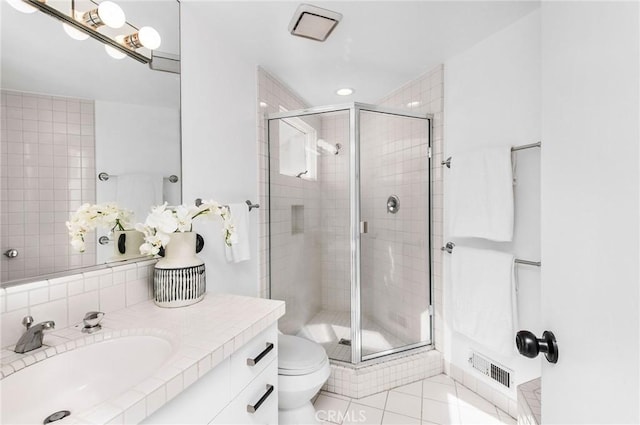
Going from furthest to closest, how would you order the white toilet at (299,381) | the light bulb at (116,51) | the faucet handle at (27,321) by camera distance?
1. the white toilet at (299,381)
2. the light bulb at (116,51)
3. the faucet handle at (27,321)

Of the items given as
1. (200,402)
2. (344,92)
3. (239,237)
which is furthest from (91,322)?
(344,92)

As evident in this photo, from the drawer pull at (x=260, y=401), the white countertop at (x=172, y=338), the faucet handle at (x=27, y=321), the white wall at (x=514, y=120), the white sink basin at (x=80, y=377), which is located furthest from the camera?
Result: the white wall at (x=514, y=120)

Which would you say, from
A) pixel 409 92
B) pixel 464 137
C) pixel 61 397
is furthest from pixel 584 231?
pixel 409 92

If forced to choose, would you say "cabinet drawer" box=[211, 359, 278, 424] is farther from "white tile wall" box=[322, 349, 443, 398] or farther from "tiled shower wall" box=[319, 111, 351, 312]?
"tiled shower wall" box=[319, 111, 351, 312]

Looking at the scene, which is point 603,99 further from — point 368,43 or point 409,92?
point 409,92

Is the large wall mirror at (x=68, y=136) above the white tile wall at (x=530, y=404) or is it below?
above

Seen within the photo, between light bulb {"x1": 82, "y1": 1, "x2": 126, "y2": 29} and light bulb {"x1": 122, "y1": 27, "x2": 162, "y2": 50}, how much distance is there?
0.22 ft

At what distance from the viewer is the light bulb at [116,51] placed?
1187mm

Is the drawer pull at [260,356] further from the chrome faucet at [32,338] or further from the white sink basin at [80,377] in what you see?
the chrome faucet at [32,338]

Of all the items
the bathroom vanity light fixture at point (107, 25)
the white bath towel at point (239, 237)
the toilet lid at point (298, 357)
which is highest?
the bathroom vanity light fixture at point (107, 25)

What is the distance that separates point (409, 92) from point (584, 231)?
87.4 inches

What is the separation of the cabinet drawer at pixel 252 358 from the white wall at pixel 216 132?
67 centimetres

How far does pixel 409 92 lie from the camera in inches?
98.6

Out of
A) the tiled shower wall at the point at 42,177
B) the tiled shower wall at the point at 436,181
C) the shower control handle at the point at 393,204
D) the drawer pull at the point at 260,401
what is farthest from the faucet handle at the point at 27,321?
the tiled shower wall at the point at 436,181
